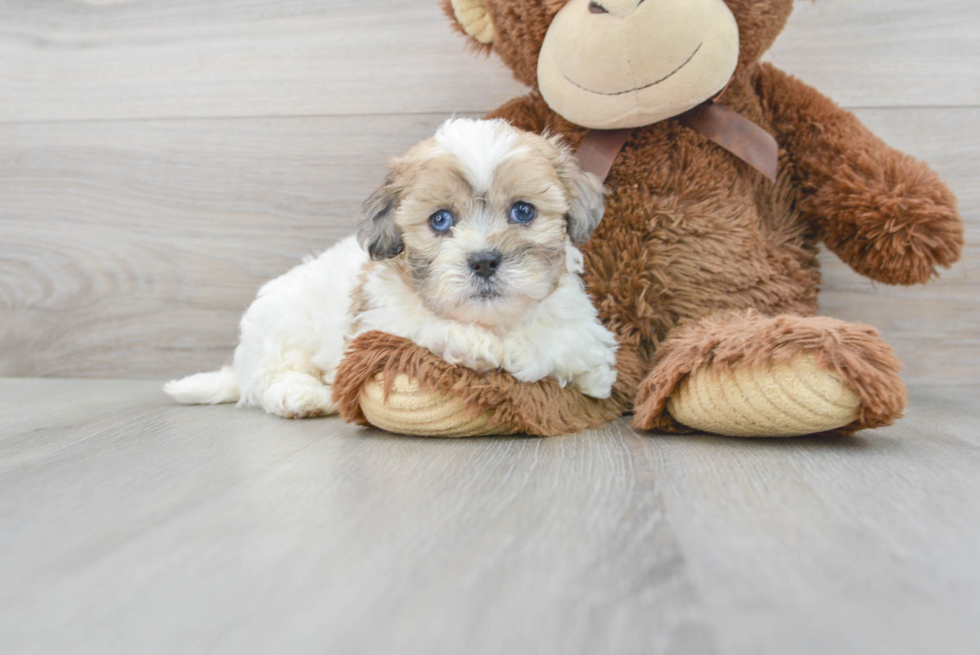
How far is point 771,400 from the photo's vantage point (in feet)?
3.43

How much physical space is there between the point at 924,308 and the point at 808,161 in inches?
23.2

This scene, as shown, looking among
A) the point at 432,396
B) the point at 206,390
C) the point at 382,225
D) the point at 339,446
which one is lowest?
the point at 206,390

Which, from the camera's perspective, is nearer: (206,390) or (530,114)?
(530,114)

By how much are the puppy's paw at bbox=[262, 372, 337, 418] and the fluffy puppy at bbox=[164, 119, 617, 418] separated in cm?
15

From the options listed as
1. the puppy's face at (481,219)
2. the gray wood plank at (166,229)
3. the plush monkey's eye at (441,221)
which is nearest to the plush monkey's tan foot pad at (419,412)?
the puppy's face at (481,219)

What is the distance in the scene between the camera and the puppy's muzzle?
109cm

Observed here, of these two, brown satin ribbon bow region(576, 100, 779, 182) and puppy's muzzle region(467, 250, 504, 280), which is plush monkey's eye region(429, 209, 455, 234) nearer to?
puppy's muzzle region(467, 250, 504, 280)

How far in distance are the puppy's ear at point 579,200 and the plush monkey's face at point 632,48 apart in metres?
0.15

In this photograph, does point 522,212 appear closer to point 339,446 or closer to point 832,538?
point 339,446

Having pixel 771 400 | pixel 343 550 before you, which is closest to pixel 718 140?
pixel 771 400

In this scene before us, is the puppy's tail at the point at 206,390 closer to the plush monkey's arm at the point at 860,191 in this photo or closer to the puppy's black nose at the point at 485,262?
the puppy's black nose at the point at 485,262

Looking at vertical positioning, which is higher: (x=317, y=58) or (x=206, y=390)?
(x=317, y=58)

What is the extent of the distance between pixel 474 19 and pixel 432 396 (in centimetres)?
76

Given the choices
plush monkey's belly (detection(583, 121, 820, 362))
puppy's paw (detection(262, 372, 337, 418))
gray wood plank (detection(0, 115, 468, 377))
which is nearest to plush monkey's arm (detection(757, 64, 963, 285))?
plush monkey's belly (detection(583, 121, 820, 362))
